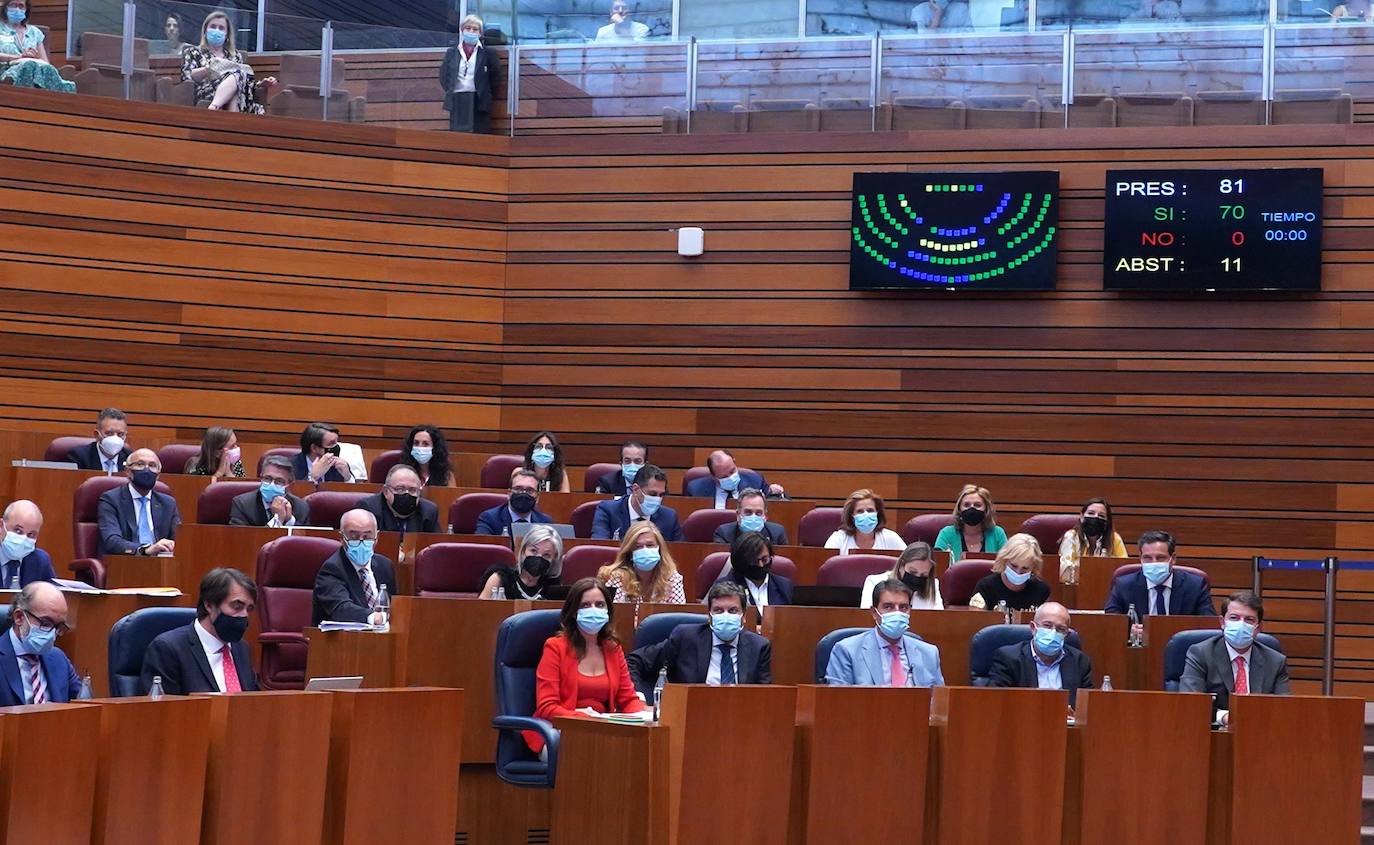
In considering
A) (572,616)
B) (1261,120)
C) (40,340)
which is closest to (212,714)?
(572,616)

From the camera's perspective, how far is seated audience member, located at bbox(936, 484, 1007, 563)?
8.33 m

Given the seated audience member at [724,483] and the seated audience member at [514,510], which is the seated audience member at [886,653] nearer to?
the seated audience member at [514,510]

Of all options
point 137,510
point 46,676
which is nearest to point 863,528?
point 137,510

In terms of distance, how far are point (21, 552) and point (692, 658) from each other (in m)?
2.32

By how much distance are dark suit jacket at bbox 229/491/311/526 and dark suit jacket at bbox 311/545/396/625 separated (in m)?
1.12

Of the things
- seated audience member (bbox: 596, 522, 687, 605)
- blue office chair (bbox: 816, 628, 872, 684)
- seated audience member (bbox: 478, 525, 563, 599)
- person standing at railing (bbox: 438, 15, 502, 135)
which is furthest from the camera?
person standing at railing (bbox: 438, 15, 502, 135)

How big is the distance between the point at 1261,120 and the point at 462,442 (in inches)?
185

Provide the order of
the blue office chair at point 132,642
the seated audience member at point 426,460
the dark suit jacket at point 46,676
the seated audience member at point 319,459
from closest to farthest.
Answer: the dark suit jacket at point 46,676 → the blue office chair at point 132,642 → the seated audience member at point 319,459 → the seated audience member at point 426,460

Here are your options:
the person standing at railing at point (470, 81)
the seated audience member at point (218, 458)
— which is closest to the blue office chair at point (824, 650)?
the seated audience member at point (218, 458)

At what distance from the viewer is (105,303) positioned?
34.3 ft

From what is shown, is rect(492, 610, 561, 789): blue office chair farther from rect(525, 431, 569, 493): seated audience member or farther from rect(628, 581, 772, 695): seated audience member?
rect(525, 431, 569, 493): seated audience member

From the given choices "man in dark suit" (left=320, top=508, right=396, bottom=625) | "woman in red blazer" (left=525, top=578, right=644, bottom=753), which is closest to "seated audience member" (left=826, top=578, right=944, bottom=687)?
"woman in red blazer" (left=525, top=578, right=644, bottom=753)

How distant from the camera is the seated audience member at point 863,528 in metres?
8.27

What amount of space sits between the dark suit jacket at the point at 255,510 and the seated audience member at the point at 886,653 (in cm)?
262
